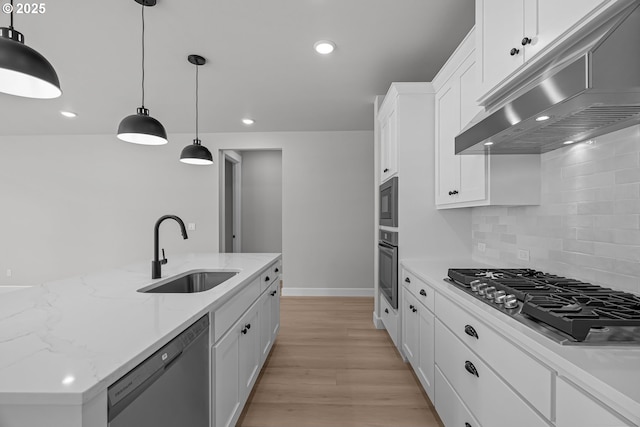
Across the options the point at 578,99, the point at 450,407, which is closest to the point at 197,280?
the point at 450,407

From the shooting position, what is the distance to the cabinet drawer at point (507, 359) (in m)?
0.92

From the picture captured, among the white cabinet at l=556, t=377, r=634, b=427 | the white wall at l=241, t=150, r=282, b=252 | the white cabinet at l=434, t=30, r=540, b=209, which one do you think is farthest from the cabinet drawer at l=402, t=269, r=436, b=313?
the white wall at l=241, t=150, r=282, b=252

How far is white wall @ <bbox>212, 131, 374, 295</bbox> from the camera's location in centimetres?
499

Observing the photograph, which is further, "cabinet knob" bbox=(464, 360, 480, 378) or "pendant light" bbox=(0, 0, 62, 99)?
"cabinet knob" bbox=(464, 360, 480, 378)

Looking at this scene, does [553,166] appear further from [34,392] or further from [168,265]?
[168,265]

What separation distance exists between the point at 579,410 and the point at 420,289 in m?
1.40

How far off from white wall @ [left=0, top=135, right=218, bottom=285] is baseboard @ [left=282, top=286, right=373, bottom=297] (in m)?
1.93

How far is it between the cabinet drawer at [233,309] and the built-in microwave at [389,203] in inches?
54.2

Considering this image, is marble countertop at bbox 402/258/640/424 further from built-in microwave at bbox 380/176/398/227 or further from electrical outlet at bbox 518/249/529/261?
built-in microwave at bbox 380/176/398/227

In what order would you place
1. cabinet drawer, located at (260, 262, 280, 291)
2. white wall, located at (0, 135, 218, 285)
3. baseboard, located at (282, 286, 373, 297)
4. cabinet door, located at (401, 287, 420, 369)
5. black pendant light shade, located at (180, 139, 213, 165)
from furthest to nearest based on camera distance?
white wall, located at (0, 135, 218, 285)
baseboard, located at (282, 286, 373, 297)
black pendant light shade, located at (180, 139, 213, 165)
cabinet drawer, located at (260, 262, 280, 291)
cabinet door, located at (401, 287, 420, 369)

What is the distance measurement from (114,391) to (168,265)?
5.73 feet

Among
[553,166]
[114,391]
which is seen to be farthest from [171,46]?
[553,166]

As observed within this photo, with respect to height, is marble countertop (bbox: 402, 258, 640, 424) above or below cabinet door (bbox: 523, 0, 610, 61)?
below

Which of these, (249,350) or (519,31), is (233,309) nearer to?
(249,350)
